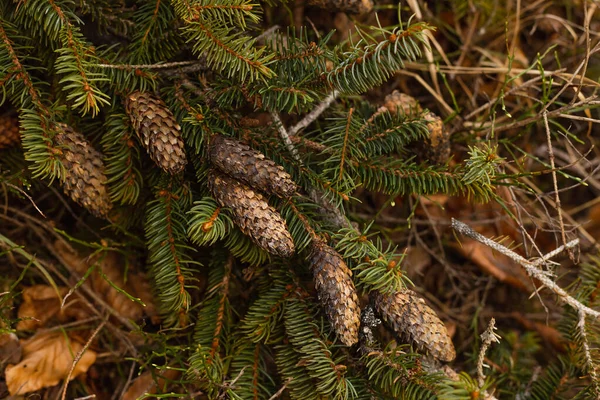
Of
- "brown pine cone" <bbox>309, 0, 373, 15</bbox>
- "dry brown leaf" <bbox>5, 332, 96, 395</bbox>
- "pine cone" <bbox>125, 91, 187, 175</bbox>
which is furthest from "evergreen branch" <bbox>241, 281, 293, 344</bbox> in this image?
"brown pine cone" <bbox>309, 0, 373, 15</bbox>

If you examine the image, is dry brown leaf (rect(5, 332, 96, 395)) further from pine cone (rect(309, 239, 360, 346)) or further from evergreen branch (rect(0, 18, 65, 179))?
pine cone (rect(309, 239, 360, 346))

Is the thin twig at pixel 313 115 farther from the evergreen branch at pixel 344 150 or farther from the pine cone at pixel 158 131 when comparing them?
the pine cone at pixel 158 131

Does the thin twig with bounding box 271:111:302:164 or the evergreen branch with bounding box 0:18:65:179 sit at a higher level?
the evergreen branch with bounding box 0:18:65:179

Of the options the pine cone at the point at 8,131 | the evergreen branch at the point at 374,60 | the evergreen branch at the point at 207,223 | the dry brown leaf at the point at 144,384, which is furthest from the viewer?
the dry brown leaf at the point at 144,384

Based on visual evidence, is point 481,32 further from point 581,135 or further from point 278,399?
point 278,399

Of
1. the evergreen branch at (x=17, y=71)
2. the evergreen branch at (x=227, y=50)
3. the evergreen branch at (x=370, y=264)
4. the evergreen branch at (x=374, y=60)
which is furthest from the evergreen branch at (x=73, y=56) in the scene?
the evergreen branch at (x=370, y=264)

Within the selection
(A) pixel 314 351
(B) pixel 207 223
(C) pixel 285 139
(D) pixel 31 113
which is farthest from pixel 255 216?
(D) pixel 31 113

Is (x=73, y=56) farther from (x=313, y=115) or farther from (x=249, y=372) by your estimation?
(x=249, y=372)
